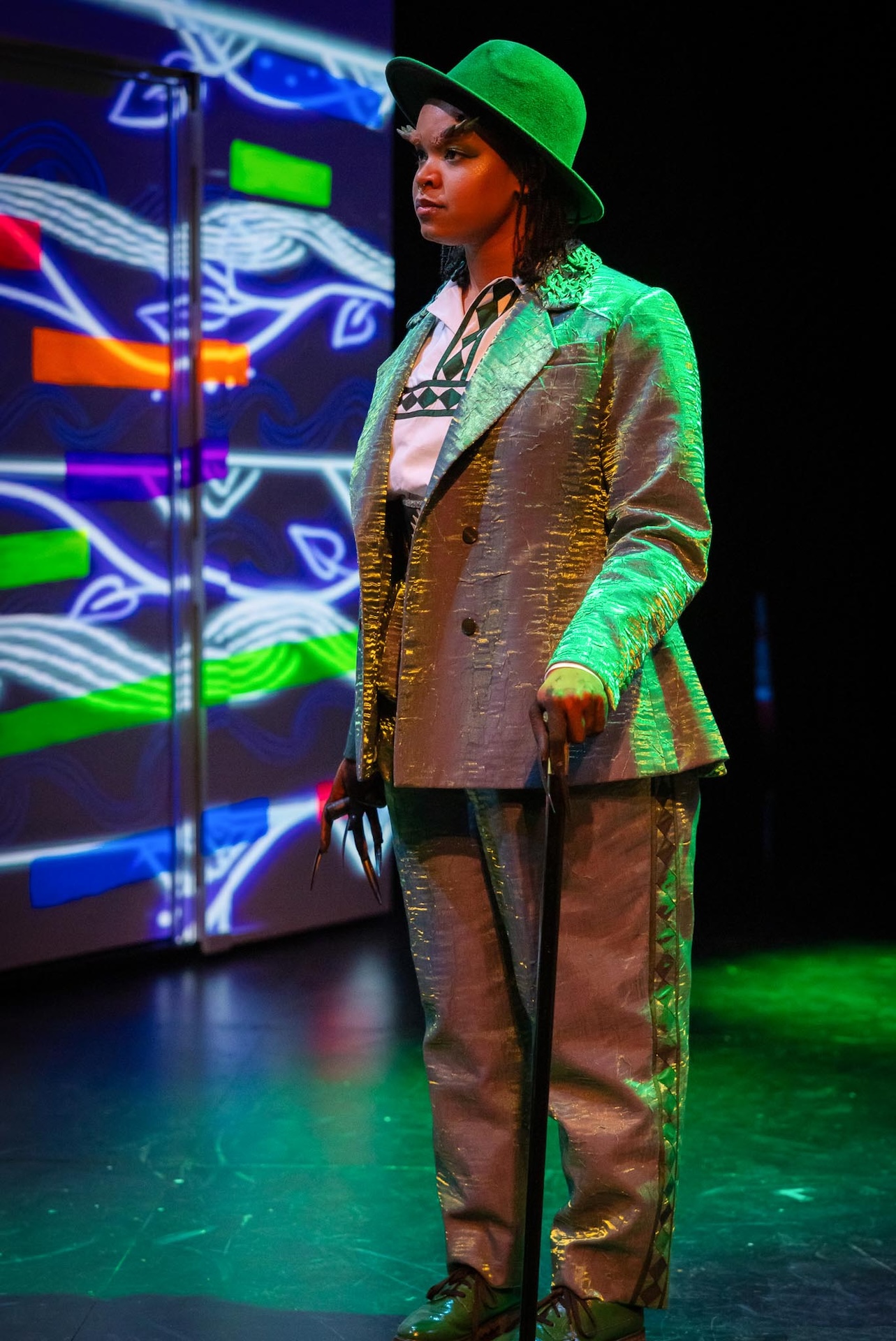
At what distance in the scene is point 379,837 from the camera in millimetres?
2119

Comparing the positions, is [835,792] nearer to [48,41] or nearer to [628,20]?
[628,20]

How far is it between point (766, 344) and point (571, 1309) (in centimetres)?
572

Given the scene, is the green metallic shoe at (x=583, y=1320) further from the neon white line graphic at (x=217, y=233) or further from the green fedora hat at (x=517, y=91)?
the neon white line graphic at (x=217, y=233)

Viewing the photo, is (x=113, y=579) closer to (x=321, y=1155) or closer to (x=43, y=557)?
(x=43, y=557)

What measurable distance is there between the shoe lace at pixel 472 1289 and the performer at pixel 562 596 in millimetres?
21

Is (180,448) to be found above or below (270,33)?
below

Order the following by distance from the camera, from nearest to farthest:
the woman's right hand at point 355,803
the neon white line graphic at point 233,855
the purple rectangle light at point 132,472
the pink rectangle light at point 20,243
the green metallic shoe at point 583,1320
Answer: the green metallic shoe at point 583,1320 < the woman's right hand at point 355,803 < the pink rectangle light at point 20,243 < the purple rectangle light at point 132,472 < the neon white line graphic at point 233,855

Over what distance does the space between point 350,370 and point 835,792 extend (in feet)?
12.1

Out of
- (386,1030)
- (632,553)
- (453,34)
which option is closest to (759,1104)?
(386,1030)

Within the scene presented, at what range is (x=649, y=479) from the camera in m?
1.72

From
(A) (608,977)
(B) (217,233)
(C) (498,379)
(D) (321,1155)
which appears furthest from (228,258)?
(A) (608,977)

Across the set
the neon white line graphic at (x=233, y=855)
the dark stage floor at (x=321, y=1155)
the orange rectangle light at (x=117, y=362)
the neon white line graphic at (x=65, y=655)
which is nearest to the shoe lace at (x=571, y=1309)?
the dark stage floor at (x=321, y=1155)

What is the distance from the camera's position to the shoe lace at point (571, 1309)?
69.1 inches

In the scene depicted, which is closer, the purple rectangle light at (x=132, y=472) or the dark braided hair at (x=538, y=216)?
the dark braided hair at (x=538, y=216)
